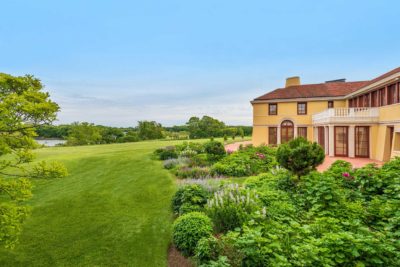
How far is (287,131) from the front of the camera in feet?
80.0

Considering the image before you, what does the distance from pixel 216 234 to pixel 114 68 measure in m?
17.8

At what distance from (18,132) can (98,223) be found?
3.85 m

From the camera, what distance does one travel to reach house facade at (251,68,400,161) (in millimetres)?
14938

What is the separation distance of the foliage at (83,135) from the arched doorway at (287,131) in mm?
49483

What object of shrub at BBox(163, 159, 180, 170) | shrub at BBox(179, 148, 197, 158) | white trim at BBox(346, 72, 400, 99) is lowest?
shrub at BBox(163, 159, 180, 170)

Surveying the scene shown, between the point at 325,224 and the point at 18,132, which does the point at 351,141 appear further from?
the point at 18,132

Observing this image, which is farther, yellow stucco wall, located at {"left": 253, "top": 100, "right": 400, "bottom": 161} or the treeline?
the treeline

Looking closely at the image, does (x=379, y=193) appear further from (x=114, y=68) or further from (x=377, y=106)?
(x=114, y=68)

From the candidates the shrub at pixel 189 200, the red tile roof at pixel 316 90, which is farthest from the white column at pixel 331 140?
the shrub at pixel 189 200

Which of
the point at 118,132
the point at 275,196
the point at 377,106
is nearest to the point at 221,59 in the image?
the point at 377,106

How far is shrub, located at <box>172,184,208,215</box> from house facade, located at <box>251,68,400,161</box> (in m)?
14.5

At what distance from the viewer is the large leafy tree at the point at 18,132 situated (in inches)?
157

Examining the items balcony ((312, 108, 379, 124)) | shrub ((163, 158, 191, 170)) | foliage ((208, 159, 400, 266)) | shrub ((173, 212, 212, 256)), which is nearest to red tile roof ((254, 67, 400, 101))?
balcony ((312, 108, 379, 124))

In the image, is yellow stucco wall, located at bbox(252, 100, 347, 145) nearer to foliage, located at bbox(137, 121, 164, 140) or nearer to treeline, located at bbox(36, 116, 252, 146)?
treeline, located at bbox(36, 116, 252, 146)
